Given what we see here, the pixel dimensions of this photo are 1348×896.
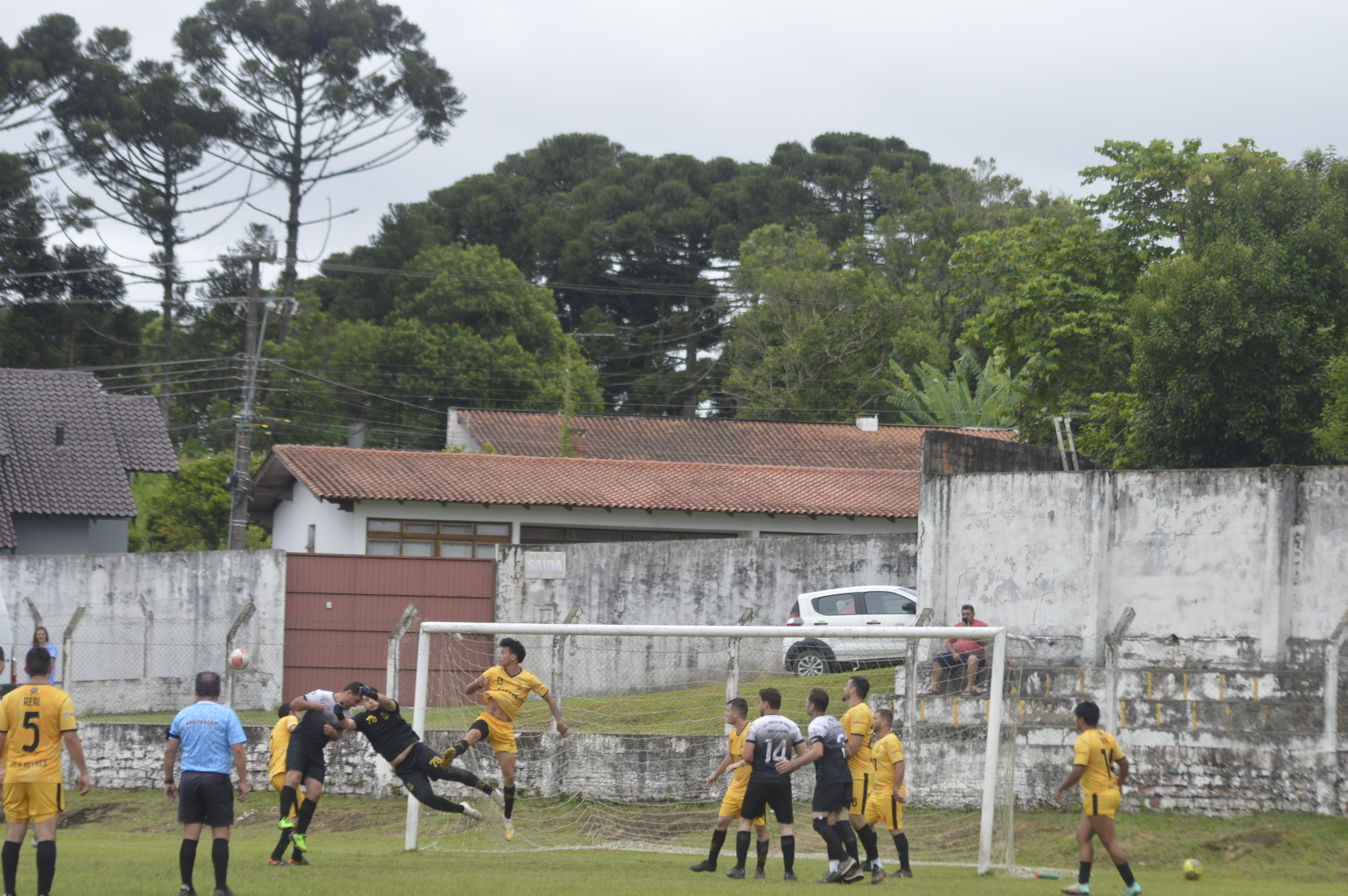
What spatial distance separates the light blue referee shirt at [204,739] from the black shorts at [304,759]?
1656 millimetres

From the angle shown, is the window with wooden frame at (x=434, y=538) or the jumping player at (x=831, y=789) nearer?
the jumping player at (x=831, y=789)

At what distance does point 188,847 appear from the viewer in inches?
332

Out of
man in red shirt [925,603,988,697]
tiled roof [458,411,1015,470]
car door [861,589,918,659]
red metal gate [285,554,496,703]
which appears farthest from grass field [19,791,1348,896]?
tiled roof [458,411,1015,470]

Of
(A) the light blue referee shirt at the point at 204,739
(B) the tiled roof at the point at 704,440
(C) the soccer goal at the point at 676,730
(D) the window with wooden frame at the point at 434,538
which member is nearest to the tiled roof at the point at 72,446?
(D) the window with wooden frame at the point at 434,538

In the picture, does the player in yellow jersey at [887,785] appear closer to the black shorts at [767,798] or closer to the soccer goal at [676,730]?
the soccer goal at [676,730]

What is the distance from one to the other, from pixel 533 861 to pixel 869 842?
281 centimetres

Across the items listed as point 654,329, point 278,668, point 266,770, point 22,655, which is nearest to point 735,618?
point 278,668

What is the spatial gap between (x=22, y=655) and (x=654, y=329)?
4050 cm

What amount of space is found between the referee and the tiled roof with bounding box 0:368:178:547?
760 inches

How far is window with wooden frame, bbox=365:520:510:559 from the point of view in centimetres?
2753

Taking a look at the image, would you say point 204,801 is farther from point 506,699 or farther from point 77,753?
point 506,699

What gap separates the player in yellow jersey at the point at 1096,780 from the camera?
386 inches

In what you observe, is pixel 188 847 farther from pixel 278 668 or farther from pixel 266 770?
pixel 278 668

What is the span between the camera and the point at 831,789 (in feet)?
33.7
